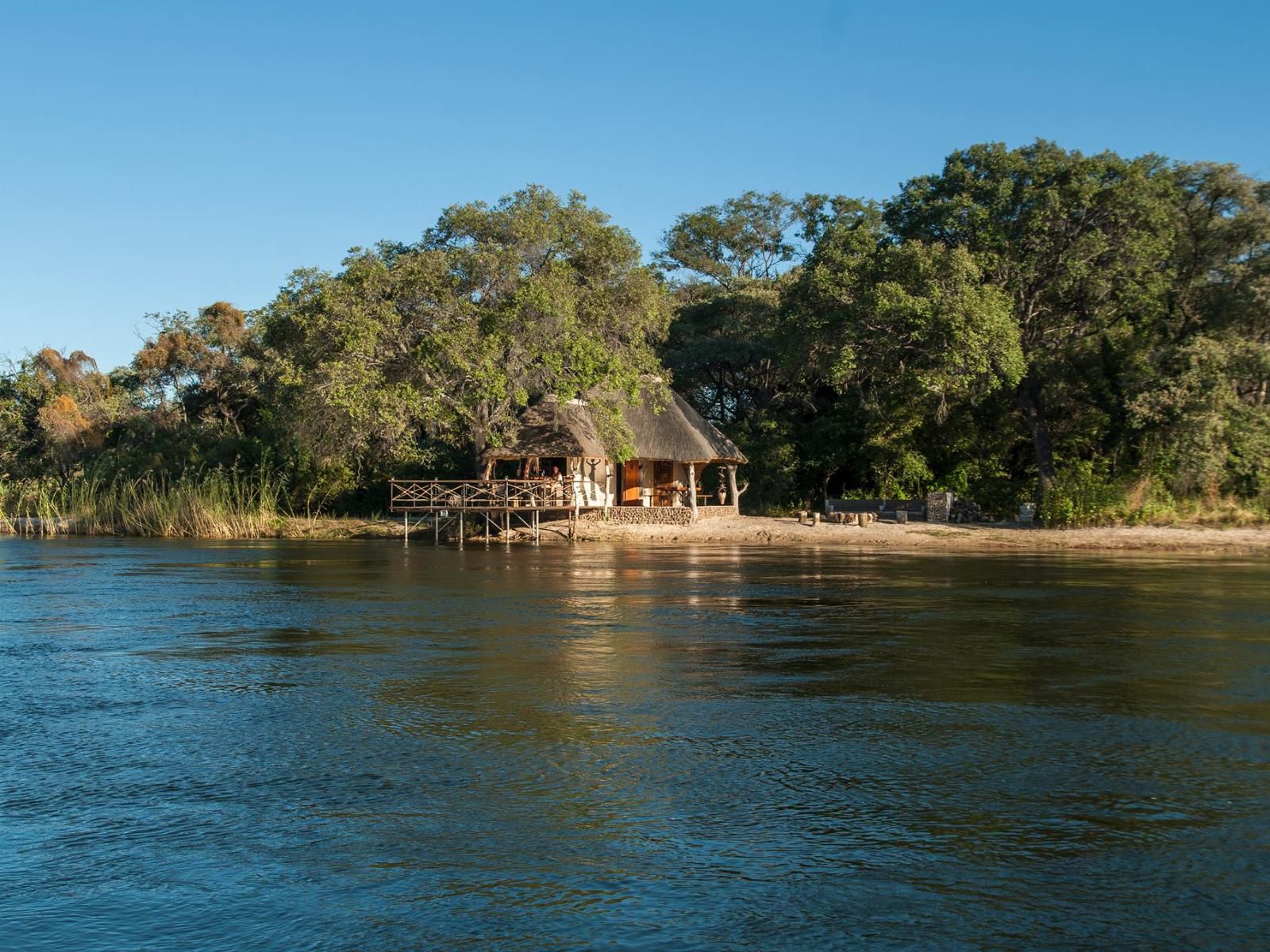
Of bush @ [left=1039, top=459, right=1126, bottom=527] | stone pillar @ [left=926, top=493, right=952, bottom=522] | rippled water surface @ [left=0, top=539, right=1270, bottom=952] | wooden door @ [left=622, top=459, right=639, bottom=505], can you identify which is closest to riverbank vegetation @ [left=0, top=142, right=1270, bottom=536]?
bush @ [left=1039, top=459, right=1126, bottom=527]

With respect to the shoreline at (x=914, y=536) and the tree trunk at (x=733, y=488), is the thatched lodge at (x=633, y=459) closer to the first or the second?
the tree trunk at (x=733, y=488)

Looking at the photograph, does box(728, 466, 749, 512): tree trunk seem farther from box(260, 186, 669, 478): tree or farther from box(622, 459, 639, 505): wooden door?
box(260, 186, 669, 478): tree

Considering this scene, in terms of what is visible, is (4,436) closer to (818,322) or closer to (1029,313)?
(818,322)

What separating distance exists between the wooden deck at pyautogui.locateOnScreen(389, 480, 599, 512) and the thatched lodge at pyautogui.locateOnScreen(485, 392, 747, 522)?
1.85 ft

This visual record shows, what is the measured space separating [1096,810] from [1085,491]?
27416 millimetres

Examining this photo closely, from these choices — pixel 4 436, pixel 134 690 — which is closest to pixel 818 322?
pixel 134 690

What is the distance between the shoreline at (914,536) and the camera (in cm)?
3033

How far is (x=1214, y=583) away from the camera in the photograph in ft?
66.9

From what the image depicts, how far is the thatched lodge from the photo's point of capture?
35812 mm

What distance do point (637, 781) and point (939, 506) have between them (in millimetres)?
28872

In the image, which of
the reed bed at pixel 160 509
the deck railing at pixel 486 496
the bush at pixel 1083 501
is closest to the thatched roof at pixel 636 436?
the deck railing at pixel 486 496

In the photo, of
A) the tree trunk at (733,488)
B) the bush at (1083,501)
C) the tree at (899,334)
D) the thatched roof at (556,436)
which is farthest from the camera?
the tree trunk at (733,488)

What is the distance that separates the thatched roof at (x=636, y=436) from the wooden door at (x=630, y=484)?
7.91 ft

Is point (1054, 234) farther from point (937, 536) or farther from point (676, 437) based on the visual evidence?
point (676, 437)
